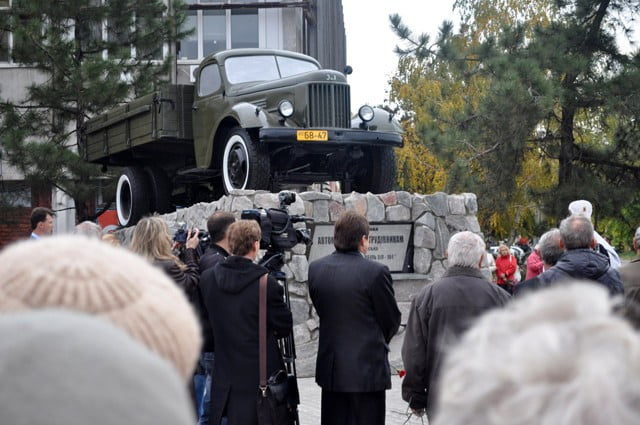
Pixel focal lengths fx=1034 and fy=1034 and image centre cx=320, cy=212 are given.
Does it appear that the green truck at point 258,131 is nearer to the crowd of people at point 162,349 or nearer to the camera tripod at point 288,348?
the camera tripod at point 288,348

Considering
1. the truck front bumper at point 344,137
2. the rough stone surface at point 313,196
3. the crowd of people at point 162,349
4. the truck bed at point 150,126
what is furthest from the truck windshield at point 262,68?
the crowd of people at point 162,349

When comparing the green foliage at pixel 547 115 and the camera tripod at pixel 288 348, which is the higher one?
the green foliage at pixel 547 115

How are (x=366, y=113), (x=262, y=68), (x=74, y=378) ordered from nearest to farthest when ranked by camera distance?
(x=74, y=378) < (x=366, y=113) < (x=262, y=68)

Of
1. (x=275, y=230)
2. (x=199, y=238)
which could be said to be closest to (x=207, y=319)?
(x=275, y=230)

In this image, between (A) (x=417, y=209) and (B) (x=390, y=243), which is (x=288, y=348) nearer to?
(B) (x=390, y=243)

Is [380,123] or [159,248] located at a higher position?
[380,123]

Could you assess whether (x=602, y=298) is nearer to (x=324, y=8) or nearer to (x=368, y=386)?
(x=368, y=386)

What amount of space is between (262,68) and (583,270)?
24.8ft

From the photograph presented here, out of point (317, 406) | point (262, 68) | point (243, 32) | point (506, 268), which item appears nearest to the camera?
point (317, 406)

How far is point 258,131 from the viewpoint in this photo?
11.0 metres

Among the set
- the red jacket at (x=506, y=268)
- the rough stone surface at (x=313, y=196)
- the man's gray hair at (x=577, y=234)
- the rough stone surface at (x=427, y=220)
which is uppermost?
the rough stone surface at (x=313, y=196)

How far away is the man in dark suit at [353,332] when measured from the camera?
573 cm

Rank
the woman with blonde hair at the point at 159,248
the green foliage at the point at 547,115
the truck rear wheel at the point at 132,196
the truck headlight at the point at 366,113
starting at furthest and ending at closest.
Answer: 1. the green foliage at the point at 547,115
2. the truck rear wheel at the point at 132,196
3. the truck headlight at the point at 366,113
4. the woman with blonde hair at the point at 159,248

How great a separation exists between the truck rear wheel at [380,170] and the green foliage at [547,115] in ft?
16.3
